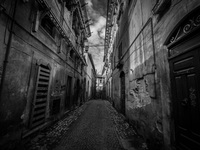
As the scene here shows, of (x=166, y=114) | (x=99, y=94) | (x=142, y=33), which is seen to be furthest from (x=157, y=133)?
(x=99, y=94)

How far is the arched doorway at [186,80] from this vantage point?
173cm

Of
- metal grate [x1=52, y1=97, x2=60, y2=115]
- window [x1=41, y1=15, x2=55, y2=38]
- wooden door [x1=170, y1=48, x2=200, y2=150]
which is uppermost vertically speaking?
window [x1=41, y1=15, x2=55, y2=38]

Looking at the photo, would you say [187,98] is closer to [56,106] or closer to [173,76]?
[173,76]

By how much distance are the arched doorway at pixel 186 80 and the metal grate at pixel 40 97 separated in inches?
185

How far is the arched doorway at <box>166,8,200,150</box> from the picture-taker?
1.73 m

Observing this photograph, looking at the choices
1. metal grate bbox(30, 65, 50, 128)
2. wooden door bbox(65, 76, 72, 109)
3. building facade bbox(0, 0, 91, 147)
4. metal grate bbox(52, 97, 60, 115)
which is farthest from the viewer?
wooden door bbox(65, 76, 72, 109)

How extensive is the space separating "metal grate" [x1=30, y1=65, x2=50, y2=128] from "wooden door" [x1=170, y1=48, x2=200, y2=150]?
4694 mm

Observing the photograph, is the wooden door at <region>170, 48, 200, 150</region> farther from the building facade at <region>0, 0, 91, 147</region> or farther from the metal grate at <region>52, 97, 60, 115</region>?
the metal grate at <region>52, 97, 60, 115</region>

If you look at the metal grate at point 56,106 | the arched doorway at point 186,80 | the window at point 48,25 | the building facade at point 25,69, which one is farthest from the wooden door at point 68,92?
the arched doorway at point 186,80

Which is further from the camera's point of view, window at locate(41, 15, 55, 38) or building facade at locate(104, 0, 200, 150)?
window at locate(41, 15, 55, 38)

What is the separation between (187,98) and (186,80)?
378 millimetres

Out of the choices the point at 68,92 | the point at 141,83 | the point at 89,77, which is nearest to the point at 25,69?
the point at 141,83

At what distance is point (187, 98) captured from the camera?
74.7 inches

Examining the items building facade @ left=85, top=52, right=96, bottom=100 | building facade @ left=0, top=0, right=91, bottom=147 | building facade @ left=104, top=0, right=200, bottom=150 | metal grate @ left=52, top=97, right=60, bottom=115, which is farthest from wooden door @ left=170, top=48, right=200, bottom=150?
building facade @ left=85, top=52, right=96, bottom=100
